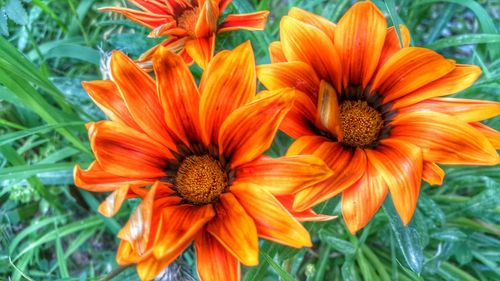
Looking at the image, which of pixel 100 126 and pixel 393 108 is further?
pixel 393 108

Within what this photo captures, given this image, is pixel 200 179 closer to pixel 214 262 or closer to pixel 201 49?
pixel 214 262

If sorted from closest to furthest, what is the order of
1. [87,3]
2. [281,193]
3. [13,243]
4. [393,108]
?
[281,193], [393,108], [13,243], [87,3]

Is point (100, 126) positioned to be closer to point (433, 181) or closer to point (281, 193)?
point (281, 193)

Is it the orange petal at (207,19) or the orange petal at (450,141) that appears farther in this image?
the orange petal at (207,19)

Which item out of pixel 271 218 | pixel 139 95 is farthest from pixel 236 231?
pixel 139 95

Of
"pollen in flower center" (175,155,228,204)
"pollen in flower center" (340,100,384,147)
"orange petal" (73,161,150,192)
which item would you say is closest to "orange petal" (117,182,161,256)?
"orange petal" (73,161,150,192)

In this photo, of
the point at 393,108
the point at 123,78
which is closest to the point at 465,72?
the point at 393,108

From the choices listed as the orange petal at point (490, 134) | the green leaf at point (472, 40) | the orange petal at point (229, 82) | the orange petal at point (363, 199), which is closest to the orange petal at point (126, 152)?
the orange petal at point (229, 82)

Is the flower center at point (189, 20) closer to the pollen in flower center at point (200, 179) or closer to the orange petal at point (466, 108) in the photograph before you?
the pollen in flower center at point (200, 179)
